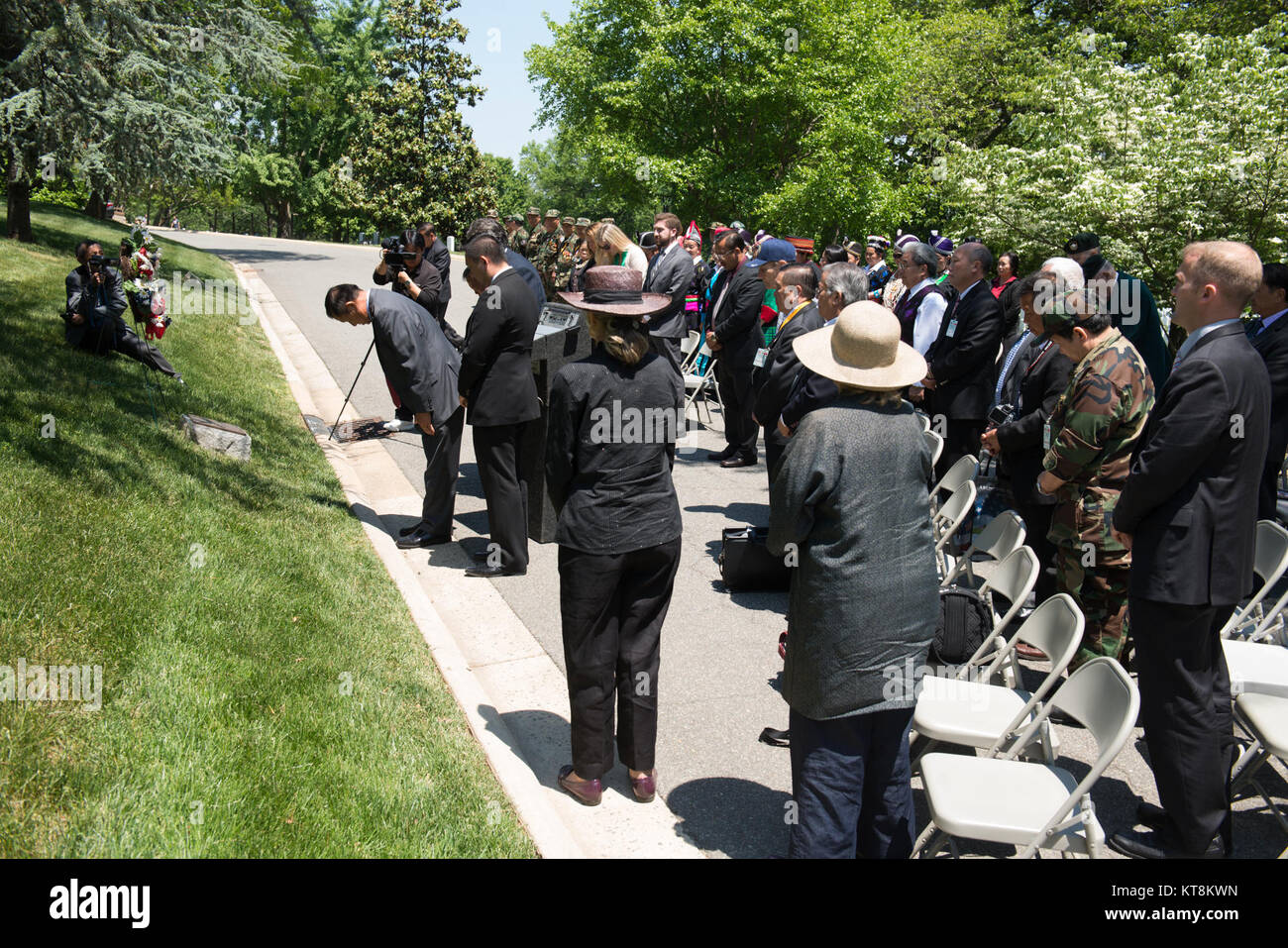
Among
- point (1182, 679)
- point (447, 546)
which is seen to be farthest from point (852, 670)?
point (447, 546)

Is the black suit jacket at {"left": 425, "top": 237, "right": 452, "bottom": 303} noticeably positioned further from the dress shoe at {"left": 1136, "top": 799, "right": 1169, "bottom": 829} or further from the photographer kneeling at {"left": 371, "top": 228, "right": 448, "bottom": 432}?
the dress shoe at {"left": 1136, "top": 799, "right": 1169, "bottom": 829}

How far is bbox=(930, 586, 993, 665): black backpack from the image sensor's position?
4.87 metres

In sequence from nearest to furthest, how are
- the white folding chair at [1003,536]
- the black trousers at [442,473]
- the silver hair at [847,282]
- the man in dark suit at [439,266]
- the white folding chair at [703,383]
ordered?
1. the white folding chair at [1003,536]
2. the silver hair at [847,282]
3. the black trousers at [442,473]
4. the man in dark suit at [439,266]
5. the white folding chair at [703,383]

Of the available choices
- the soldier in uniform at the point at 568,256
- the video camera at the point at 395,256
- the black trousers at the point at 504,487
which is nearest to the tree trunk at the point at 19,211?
the soldier in uniform at the point at 568,256

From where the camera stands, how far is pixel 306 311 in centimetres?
1877

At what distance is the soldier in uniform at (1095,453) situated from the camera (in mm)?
4480

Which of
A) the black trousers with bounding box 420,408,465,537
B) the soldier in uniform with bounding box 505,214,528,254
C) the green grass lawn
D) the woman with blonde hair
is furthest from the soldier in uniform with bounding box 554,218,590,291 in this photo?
the green grass lawn

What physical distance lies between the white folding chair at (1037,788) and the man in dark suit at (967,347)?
404cm

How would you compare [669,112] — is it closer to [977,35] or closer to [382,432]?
[977,35]

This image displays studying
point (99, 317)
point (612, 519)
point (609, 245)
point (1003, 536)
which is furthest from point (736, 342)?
point (99, 317)

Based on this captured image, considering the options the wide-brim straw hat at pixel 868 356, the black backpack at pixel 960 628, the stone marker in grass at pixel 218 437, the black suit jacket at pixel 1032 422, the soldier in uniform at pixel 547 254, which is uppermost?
the soldier in uniform at pixel 547 254

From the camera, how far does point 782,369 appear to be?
18.1ft

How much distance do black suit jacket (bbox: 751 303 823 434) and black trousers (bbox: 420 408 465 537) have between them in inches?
94.0

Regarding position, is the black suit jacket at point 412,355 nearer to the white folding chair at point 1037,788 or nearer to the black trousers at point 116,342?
the black trousers at point 116,342
